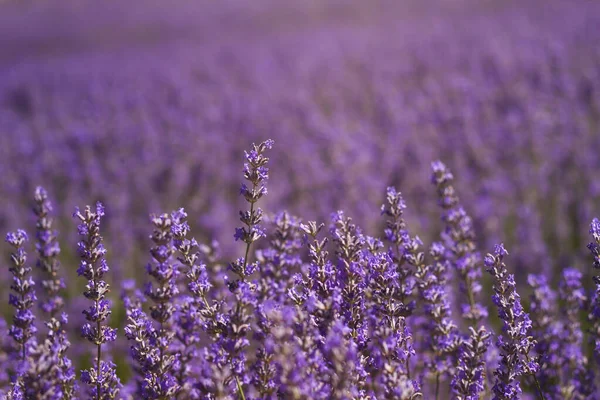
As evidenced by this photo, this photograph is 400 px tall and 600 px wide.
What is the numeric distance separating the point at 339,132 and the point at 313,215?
1.92 meters

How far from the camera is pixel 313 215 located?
17.9 ft

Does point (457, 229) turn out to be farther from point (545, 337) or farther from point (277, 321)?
point (277, 321)

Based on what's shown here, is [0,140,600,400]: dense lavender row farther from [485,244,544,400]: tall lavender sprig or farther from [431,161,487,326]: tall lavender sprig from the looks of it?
[431,161,487,326]: tall lavender sprig

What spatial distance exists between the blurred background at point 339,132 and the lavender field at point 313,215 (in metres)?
0.04

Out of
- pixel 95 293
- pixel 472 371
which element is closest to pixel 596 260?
pixel 472 371

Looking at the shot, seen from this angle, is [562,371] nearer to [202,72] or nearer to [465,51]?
[465,51]

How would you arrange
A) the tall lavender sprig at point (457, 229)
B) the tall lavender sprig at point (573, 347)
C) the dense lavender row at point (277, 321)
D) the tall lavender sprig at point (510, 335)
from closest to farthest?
1. the dense lavender row at point (277, 321)
2. the tall lavender sprig at point (510, 335)
3. the tall lavender sprig at point (573, 347)
4. the tall lavender sprig at point (457, 229)

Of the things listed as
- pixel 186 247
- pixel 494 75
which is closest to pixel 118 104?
pixel 494 75

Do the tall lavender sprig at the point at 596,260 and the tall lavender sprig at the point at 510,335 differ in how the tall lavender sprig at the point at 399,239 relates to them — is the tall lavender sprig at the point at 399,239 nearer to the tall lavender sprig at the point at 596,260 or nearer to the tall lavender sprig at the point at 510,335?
the tall lavender sprig at the point at 510,335

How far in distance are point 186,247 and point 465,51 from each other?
9.04 meters

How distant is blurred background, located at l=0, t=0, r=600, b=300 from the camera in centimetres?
561

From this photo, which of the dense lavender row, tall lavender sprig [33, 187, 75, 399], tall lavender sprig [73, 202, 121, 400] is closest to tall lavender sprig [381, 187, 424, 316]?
the dense lavender row

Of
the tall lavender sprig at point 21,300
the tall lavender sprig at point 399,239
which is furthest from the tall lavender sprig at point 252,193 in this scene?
the tall lavender sprig at point 21,300

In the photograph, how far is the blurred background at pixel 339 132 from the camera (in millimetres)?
5609
